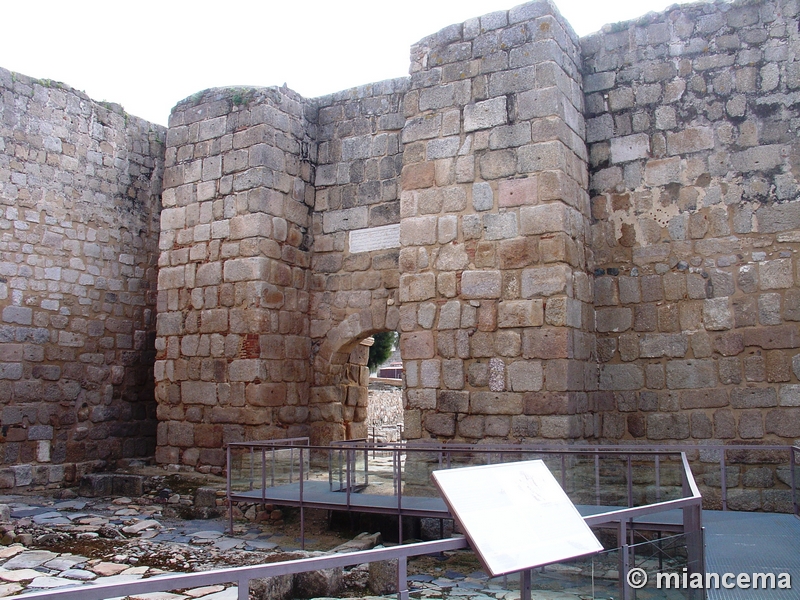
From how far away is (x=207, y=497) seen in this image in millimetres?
8055

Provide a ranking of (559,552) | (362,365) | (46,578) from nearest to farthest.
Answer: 1. (559,552)
2. (46,578)
3. (362,365)

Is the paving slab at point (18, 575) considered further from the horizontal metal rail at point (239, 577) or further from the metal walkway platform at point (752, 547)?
the metal walkway platform at point (752, 547)

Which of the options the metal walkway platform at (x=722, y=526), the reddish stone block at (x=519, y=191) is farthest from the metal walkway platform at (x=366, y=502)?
the reddish stone block at (x=519, y=191)

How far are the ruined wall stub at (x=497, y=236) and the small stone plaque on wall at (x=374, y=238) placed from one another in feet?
3.93

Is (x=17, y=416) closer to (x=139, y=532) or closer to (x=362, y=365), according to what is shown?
(x=139, y=532)

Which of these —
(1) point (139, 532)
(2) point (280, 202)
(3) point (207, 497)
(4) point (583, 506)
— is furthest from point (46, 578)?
(2) point (280, 202)

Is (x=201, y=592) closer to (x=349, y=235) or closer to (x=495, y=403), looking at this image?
(x=495, y=403)

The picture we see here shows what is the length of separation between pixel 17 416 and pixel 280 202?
4071mm

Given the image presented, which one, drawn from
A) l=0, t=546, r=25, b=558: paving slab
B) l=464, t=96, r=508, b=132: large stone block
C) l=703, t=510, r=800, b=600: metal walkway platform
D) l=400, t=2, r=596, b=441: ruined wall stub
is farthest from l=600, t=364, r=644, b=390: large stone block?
l=0, t=546, r=25, b=558: paving slab

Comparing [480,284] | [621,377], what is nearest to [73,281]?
[480,284]

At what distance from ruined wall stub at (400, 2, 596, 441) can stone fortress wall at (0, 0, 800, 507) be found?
21 millimetres

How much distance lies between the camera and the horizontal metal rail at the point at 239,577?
1.99 m

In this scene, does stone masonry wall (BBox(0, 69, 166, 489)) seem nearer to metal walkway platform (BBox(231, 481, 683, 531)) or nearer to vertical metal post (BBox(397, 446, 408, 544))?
metal walkway platform (BBox(231, 481, 683, 531))

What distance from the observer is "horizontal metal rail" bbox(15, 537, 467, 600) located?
6.54 feet
